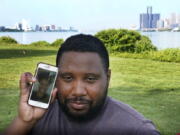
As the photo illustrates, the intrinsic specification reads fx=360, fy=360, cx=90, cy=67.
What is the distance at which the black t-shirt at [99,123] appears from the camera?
0.90 m

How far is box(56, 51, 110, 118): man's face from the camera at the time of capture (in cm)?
87

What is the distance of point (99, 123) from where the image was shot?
0.91 metres

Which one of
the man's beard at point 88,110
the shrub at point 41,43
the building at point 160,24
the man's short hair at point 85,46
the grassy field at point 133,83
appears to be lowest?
the grassy field at point 133,83

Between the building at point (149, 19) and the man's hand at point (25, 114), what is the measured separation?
1.64 m

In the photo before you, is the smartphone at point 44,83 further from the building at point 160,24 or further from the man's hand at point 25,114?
the building at point 160,24

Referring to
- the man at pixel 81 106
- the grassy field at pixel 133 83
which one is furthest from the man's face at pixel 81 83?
the grassy field at pixel 133 83

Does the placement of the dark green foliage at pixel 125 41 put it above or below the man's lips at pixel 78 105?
above

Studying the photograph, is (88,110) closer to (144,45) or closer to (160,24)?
(160,24)

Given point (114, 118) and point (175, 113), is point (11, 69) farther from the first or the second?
point (114, 118)

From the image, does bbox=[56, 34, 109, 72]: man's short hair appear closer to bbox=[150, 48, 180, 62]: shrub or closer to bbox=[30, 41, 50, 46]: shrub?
bbox=[30, 41, 50, 46]: shrub

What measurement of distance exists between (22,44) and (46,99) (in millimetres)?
1819

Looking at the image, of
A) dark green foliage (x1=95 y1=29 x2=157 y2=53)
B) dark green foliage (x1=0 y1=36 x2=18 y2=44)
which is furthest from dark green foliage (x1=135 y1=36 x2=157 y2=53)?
dark green foliage (x1=0 y1=36 x2=18 y2=44)

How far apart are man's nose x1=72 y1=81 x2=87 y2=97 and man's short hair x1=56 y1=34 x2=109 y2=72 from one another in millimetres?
79

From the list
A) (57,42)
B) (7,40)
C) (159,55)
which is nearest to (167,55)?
(159,55)
